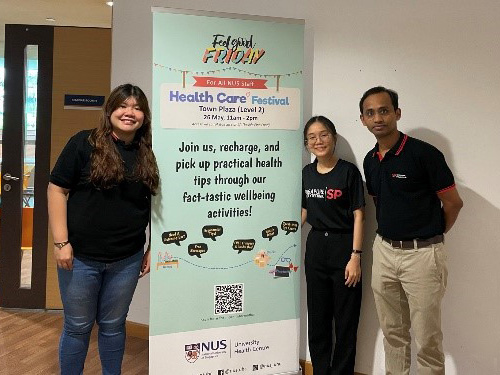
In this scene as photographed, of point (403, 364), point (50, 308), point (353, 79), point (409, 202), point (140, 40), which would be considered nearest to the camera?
point (409, 202)

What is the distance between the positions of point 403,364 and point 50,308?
2715 millimetres

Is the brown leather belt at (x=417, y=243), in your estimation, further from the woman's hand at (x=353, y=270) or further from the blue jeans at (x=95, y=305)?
the blue jeans at (x=95, y=305)

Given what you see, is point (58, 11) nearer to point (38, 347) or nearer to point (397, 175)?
Answer: point (38, 347)

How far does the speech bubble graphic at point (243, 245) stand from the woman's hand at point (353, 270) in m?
0.48

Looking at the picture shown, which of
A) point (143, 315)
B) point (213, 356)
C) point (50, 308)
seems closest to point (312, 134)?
→ point (213, 356)

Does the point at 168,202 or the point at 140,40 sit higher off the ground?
the point at 140,40

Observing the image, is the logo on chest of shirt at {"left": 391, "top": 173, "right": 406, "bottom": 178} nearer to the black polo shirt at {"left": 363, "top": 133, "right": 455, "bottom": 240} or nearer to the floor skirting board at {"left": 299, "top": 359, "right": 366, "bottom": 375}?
the black polo shirt at {"left": 363, "top": 133, "right": 455, "bottom": 240}

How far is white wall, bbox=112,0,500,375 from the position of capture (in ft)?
7.96

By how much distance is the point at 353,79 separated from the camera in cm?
268

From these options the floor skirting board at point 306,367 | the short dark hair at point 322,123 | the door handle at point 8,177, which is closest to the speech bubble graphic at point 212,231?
the short dark hair at point 322,123

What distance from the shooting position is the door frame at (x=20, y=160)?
12.3 ft

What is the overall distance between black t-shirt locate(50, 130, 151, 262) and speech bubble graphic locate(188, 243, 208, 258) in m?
0.31

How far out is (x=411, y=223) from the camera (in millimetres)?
2203

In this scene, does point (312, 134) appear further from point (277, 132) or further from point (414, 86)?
point (414, 86)
